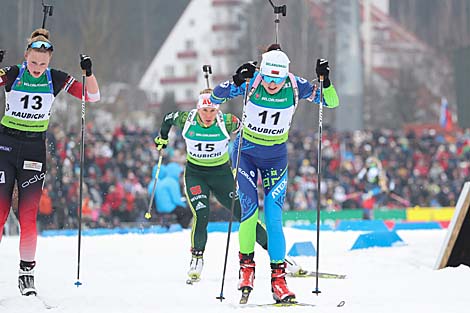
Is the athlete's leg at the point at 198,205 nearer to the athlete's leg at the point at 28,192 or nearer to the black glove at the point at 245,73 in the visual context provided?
the athlete's leg at the point at 28,192

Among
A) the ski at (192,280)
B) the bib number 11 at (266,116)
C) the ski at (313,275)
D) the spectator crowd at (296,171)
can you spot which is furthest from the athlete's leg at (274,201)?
the spectator crowd at (296,171)

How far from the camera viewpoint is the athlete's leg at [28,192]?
666cm

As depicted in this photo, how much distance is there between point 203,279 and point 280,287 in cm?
212

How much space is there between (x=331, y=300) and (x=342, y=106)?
23.2 metres

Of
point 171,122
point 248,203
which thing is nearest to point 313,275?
point 248,203

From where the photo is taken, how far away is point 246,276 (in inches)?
257

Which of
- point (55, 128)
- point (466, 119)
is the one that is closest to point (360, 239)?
point (466, 119)

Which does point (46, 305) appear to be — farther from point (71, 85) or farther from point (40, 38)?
point (40, 38)

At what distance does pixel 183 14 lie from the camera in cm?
3888

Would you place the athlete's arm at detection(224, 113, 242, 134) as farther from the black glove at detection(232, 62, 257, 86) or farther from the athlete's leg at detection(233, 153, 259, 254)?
the black glove at detection(232, 62, 257, 86)

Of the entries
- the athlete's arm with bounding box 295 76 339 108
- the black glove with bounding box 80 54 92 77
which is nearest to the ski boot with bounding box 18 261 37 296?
the black glove with bounding box 80 54 92 77

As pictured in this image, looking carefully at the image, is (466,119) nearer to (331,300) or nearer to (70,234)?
(70,234)

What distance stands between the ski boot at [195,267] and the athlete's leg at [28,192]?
1.80m

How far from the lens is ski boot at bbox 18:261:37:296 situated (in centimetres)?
658
